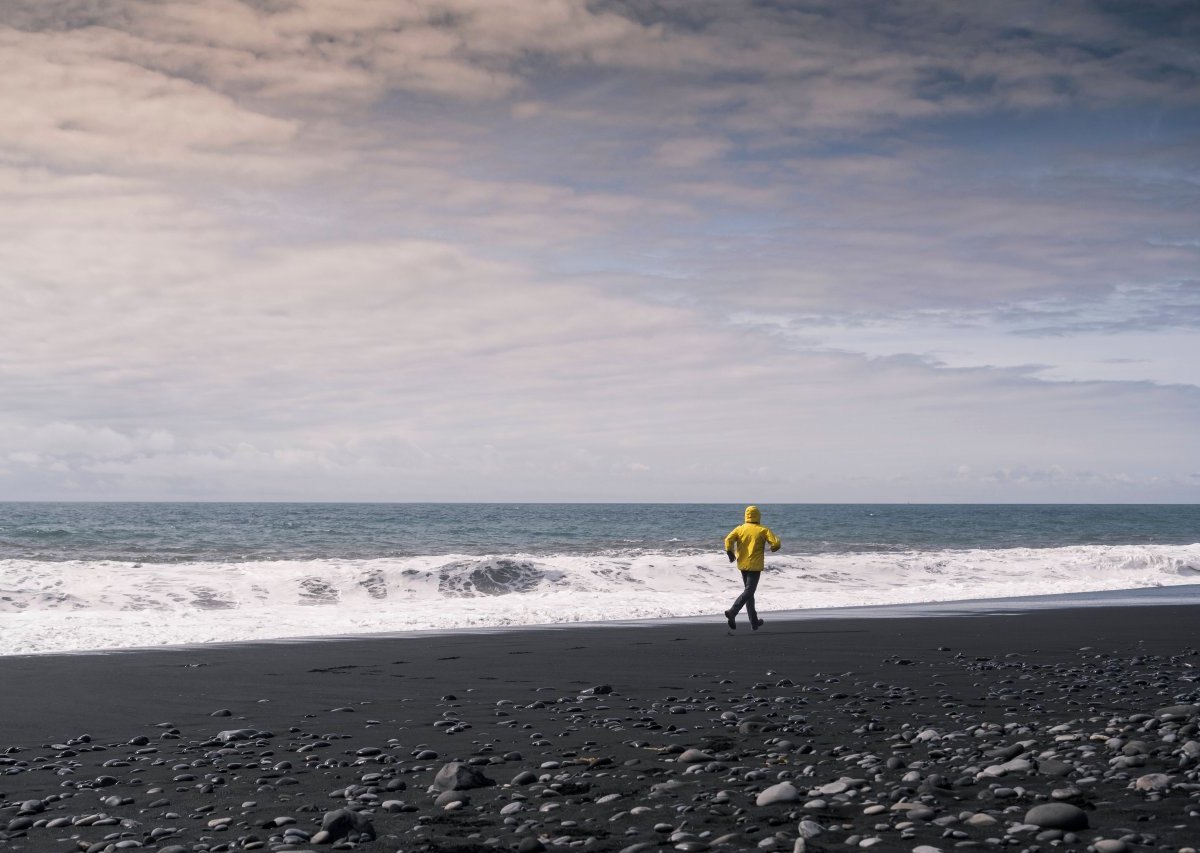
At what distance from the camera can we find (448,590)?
27328mm

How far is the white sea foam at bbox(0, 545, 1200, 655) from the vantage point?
1769cm

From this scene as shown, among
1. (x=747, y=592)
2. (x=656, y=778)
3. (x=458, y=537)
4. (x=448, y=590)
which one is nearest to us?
(x=656, y=778)

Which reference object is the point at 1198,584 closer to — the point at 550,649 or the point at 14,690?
the point at 550,649

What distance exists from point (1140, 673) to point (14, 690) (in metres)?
12.6

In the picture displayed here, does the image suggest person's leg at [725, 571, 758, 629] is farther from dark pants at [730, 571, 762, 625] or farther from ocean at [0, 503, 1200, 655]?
ocean at [0, 503, 1200, 655]

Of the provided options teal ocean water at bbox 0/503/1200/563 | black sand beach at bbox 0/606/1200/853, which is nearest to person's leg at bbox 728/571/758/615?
black sand beach at bbox 0/606/1200/853

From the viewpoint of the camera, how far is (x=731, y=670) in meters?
11.9

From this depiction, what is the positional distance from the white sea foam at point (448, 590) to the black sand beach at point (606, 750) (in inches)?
Result: 160

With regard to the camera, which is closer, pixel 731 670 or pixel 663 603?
pixel 731 670

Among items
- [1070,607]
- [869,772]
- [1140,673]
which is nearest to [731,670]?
[1140,673]

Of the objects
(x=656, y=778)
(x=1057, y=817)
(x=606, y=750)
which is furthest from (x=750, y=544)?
(x=1057, y=817)

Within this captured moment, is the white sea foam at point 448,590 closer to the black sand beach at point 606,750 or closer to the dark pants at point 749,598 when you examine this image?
the dark pants at point 749,598

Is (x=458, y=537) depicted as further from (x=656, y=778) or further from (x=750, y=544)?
(x=656, y=778)

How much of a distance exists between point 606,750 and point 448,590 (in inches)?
814
